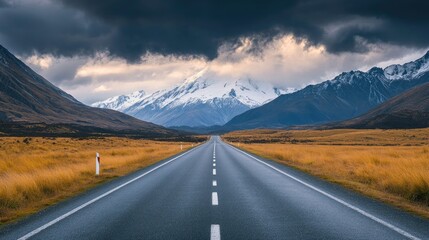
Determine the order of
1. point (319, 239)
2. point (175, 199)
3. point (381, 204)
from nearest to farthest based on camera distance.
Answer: point (319, 239)
point (381, 204)
point (175, 199)

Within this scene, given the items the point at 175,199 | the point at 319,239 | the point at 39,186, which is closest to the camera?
the point at 319,239

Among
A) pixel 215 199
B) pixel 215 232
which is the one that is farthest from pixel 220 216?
pixel 215 199

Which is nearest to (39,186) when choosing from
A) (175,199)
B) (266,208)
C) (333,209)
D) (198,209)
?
(175,199)

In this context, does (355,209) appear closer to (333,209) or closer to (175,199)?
(333,209)

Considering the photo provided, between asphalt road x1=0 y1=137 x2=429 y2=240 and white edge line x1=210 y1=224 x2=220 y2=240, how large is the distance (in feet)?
0.06

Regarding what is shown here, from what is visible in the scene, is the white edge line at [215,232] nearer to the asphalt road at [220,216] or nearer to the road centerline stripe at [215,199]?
the asphalt road at [220,216]

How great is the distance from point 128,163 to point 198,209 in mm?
19610

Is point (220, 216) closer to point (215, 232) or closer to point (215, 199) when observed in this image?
point (215, 232)

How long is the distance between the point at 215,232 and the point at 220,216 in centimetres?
176

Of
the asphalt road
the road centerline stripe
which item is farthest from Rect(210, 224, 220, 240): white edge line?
the road centerline stripe

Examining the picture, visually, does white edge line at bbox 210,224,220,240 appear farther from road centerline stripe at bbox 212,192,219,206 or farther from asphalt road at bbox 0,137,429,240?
road centerline stripe at bbox 212,192,219,206

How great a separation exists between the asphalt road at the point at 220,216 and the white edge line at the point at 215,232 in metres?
0.02

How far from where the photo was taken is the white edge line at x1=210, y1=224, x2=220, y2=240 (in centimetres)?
795

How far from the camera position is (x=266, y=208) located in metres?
11.3
